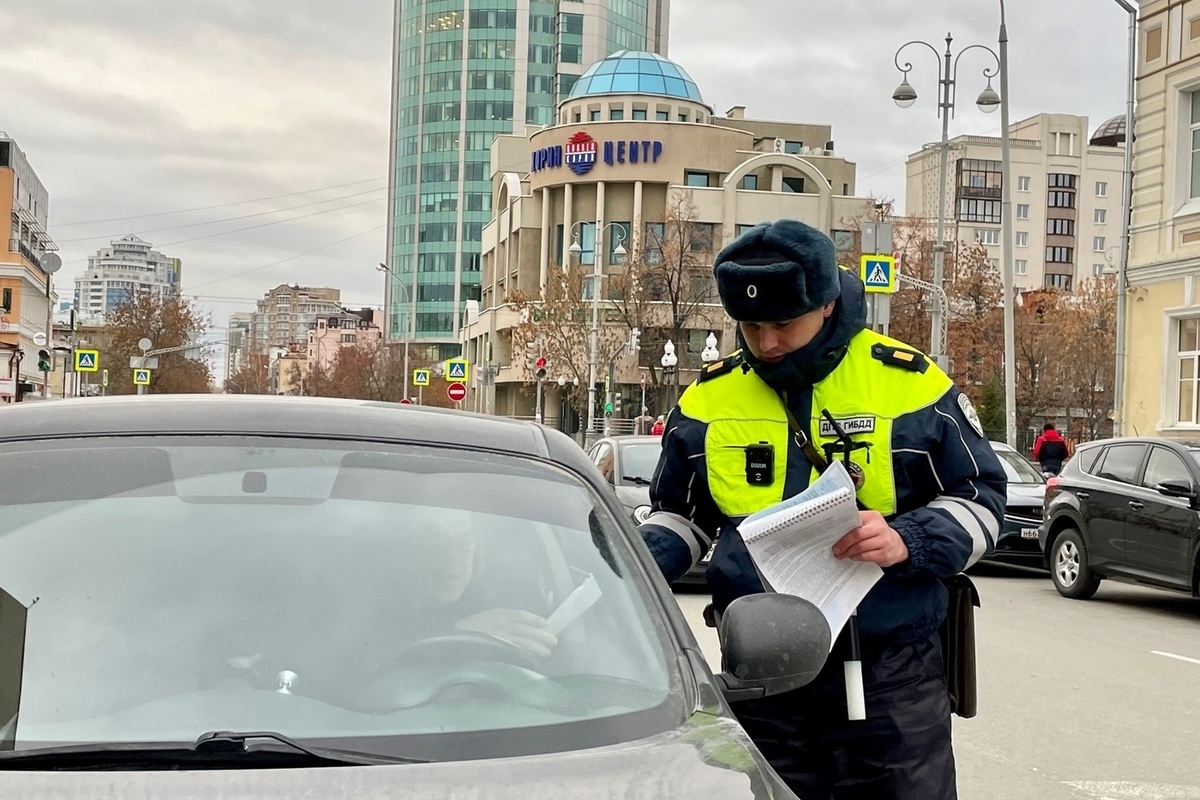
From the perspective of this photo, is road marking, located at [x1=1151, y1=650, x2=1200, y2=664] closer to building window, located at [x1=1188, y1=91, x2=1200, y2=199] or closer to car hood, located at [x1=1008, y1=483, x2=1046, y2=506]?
car hood, located at [x1=1008, y1=483, x2=1046, y2=506]

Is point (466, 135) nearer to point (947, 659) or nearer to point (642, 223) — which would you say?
point (642, 223)

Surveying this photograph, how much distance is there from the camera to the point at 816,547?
3.17 m

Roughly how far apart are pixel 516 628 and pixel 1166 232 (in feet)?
93.5

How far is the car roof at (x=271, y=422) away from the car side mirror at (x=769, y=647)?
1.70ft

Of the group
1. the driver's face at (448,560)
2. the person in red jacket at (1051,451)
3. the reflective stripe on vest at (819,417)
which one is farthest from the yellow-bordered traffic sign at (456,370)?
the driver's face at (448,560)

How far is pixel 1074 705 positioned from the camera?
8211mm

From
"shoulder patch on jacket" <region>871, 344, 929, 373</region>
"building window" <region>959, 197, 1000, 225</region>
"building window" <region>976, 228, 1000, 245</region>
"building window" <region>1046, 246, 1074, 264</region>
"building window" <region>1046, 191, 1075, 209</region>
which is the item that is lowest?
"shoulder patch on jacket" <region>871, 344, 929, 373</region>

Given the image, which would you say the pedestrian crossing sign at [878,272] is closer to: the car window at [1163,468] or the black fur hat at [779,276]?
the car window at [1163,468]

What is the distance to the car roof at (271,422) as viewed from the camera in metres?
2.74

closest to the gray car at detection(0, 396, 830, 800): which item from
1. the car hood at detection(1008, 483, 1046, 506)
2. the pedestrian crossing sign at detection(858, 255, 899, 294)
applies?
the car hood at detection(1008, 483, 1046, 506)

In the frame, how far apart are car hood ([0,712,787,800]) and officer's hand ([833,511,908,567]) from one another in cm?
95

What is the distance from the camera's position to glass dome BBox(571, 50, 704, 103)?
80375 mm

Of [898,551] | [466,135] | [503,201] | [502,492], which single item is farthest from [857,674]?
[466,135]

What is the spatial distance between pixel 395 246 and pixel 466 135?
14512 mm
